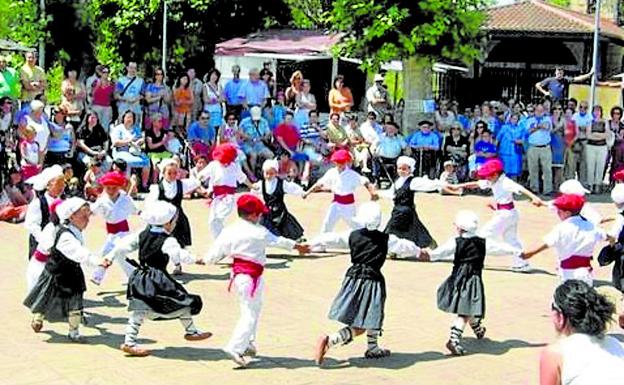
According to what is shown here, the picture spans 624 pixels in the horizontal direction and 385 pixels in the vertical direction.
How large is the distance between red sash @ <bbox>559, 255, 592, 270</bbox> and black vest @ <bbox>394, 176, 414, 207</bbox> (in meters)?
4.19

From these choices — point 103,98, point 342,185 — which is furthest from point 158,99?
point 342,185

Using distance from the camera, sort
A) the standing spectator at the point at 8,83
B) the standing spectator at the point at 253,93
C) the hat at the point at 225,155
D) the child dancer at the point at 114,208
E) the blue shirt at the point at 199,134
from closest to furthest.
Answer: the child dancer at the point at 114,208 → the hat at the point at 225,155 → the standing spectator at the point at 8,83 → the blue shirt at the point at 199,134 → the standing spectator at the point at 253,93

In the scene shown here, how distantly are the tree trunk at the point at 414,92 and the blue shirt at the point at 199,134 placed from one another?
4.70 meters

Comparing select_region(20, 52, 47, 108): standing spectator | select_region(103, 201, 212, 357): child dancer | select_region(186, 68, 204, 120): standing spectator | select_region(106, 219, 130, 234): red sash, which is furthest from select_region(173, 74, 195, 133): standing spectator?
select_region(103, 201, 212, 357): child dancer

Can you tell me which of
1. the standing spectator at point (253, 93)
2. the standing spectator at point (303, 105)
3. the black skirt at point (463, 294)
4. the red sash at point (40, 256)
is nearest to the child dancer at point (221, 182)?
the red sash at point (40, 256)

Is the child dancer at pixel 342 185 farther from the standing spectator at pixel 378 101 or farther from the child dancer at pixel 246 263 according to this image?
the standing spectator at pixel 378 101

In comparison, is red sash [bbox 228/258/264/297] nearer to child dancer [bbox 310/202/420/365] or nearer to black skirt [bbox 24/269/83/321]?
child dancer [bbox 310/202/420/365]

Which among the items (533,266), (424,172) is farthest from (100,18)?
(533,266)

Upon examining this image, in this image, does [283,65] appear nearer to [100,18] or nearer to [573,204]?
[100,18]

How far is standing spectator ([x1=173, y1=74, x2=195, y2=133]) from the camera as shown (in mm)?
20344

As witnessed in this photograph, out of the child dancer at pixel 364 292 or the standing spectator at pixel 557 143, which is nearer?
Result: the child dancer at pixel 364 292

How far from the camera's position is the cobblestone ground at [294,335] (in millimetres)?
8344

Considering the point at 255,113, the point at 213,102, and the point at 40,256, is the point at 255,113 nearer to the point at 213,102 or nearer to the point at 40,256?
the point at 213,102

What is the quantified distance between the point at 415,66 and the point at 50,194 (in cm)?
1343
